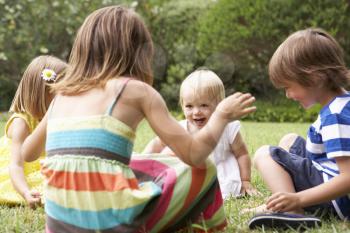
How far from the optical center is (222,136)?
309 centimetres

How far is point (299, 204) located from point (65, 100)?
896 millimetres

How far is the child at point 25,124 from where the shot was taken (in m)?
2.80

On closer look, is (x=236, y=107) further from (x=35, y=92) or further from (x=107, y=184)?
(x=35, y=92)

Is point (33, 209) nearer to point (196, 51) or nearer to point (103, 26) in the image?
point (103, 26)

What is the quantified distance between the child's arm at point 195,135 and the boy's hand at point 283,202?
365mm

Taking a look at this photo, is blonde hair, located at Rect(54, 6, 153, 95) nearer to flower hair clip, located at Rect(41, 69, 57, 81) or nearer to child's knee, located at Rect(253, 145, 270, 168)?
child's knee, located at Rect(253, 145, 270, 168)

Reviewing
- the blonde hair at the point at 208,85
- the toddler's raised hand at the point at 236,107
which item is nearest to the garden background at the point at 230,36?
the blonde hair at the point at 208,85

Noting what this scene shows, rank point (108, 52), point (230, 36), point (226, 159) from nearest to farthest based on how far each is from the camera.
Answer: point (108, 52) < point (226, 159) < point (230, 36)

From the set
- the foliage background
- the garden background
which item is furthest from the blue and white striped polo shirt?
the foliage background

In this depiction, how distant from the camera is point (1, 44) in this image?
11.8 metres

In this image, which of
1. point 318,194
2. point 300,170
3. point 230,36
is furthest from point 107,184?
point 230,36

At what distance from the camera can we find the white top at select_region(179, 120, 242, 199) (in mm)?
3062

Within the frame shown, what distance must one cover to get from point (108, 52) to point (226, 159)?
1384 mm

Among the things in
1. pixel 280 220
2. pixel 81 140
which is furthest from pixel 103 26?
pixel 280 220
